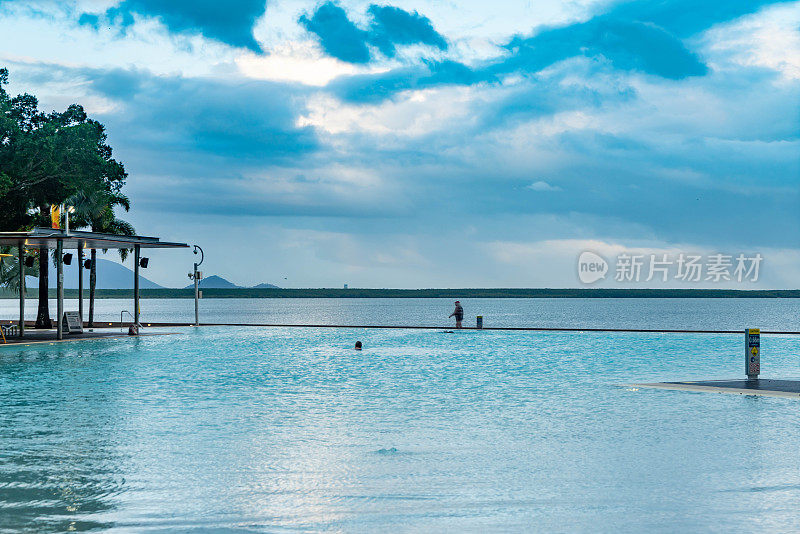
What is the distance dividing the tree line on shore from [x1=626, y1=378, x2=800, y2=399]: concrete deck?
2640 centimetres

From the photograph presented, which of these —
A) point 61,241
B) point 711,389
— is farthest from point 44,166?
point 711,389

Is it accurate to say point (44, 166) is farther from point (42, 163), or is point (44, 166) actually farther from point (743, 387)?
point (743, 387)

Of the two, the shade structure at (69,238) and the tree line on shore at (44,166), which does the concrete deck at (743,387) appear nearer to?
the shade structure at (69,238)

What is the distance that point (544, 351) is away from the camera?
32.2 metres

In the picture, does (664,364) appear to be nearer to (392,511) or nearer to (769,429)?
(769,429)

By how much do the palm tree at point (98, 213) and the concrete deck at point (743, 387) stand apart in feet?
124

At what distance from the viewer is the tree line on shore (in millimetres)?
39625

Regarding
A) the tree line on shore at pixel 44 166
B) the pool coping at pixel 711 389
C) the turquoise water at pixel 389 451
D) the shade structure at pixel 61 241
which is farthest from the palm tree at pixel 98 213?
the pool coping at pixel 711 389

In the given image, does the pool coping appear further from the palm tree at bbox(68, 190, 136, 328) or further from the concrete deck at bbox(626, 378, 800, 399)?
the palm tree at bbox(68, 190, 136, 328)

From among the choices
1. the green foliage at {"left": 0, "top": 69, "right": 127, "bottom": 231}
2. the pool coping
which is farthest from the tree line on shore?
the pool coping

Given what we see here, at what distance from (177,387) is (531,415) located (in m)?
8.91

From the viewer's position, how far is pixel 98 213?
50.6 meters

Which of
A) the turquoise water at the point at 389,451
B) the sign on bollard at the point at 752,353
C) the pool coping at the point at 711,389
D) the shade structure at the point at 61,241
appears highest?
the shade structure at the point at 61,241

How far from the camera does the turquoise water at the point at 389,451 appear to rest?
7.67m
